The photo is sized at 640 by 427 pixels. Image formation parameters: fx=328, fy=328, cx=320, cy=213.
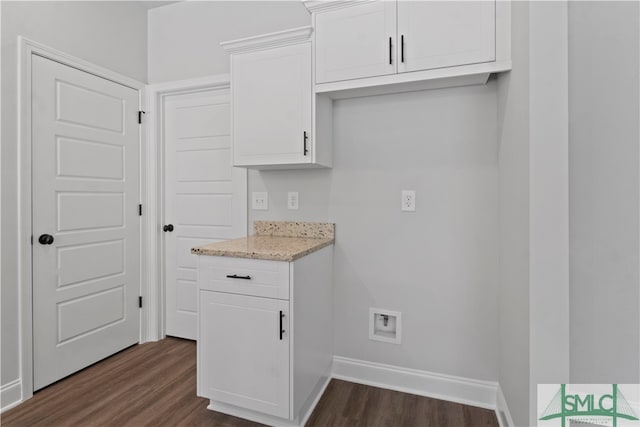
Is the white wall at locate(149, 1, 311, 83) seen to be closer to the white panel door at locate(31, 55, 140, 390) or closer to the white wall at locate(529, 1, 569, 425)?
the white panel door at locate(31, 55, 140, 390)

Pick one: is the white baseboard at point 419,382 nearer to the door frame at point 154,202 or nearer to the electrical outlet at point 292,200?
the electrical outlet at point 292,200

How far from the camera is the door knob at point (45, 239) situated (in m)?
2.05

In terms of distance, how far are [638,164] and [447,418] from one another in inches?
61.6

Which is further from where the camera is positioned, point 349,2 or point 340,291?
point 340,291

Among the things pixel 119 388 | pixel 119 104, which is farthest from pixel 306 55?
pixel 119 388

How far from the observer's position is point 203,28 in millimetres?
2590

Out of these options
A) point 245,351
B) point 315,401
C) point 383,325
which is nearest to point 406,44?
point 383,325

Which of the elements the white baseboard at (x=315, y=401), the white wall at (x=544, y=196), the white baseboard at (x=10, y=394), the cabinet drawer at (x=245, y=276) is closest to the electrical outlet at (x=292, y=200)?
the cabinet drawer at (x=245, y=276)

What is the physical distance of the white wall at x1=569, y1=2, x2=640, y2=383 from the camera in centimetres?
148

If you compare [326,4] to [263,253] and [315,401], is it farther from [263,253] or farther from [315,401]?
[315,401]

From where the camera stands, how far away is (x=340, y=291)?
2.22m

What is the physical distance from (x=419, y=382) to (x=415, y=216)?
103cm

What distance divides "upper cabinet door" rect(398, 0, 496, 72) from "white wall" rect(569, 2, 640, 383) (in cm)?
36

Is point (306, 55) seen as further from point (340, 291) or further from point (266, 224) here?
point (340, 291)
